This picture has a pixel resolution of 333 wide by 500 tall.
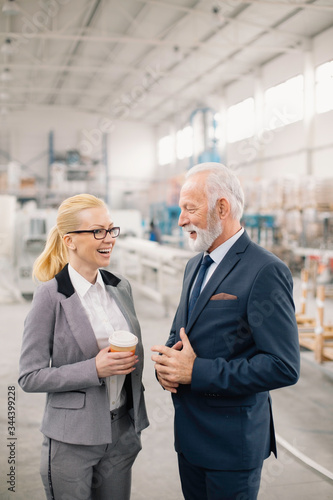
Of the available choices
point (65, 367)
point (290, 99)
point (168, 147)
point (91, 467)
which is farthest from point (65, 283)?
point (168, 147)

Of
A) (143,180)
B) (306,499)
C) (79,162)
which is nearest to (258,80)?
(79,162)

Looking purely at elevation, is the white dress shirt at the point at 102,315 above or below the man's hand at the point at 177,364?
above

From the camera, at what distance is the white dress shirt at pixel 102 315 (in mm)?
1655

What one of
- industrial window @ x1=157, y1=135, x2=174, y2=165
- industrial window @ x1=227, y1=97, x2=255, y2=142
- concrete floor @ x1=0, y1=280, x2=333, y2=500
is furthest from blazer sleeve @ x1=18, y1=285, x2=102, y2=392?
industrial window @ x1=157, y1=135, x2=174, y2=165

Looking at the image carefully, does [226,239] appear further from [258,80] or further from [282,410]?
[258,80]

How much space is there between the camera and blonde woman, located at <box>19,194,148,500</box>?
154cm

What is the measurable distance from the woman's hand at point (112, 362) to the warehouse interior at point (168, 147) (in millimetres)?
1764

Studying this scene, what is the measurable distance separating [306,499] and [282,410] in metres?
1.33

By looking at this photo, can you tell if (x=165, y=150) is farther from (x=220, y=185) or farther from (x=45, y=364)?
(x=45, y=364)

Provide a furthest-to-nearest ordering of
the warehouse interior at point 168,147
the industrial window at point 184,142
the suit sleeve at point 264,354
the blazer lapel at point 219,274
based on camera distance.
Result: 1. the industrial window at point 184,142
2. the warehouse interior at point 168,147
3. the blazer lapel at point 219,274
4. the suit sleeve at point 264,354

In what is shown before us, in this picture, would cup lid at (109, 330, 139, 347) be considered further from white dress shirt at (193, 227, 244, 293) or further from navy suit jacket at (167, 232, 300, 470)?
white dress shirt at (193, 227, 244, 293)

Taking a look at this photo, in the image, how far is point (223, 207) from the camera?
5.30 feet

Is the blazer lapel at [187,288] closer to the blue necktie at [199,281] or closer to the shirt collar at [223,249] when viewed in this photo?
the blue necktie at [199,281]

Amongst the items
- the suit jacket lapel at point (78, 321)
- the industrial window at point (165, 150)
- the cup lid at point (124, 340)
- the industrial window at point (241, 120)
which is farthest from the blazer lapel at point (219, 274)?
the industrial window at point (165, 150)
